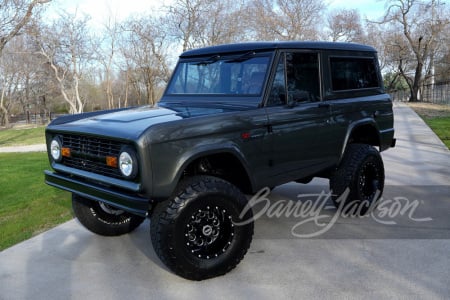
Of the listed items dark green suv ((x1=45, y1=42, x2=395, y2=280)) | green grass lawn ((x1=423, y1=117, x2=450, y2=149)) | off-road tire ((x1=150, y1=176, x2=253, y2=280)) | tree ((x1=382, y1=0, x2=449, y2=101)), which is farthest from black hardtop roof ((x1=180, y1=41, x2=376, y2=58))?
tree ((x1=382, y1=0, x2=449, y2=101))

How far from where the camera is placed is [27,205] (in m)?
5.98

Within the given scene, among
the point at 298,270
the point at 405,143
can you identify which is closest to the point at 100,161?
the point at 298,270

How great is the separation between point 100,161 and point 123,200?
1.50 feet

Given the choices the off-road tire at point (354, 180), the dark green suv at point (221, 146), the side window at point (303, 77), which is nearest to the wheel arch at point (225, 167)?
the dark green suv at point (221, 146)

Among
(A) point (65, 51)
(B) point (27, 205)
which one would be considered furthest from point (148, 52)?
(B) point (27, 205)

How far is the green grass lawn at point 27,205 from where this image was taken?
4796 mm

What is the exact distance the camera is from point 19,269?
3742 mm

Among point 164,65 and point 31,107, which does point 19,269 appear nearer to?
point 164,65

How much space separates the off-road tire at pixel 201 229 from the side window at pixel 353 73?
197 cm

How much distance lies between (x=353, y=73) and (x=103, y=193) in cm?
321

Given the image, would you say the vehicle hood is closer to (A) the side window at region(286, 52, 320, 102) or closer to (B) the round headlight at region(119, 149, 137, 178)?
(B) the round headlight at region(119, 149, 137, 178)

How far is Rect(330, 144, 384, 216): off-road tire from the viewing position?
→ 4766 mm

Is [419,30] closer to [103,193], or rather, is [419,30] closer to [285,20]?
[285,20]

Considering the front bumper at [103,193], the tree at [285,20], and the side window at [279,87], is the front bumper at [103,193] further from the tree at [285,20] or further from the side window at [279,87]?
the tree at [285,20]
